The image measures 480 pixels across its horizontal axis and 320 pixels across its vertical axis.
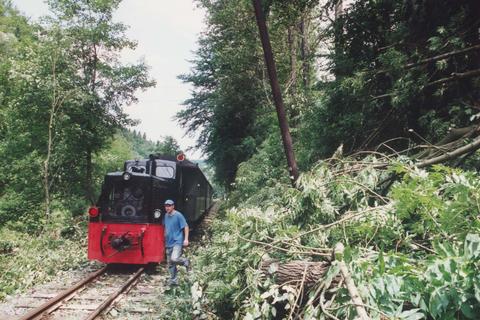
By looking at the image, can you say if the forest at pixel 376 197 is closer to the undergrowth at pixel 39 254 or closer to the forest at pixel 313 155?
the forest at pixel 313 155

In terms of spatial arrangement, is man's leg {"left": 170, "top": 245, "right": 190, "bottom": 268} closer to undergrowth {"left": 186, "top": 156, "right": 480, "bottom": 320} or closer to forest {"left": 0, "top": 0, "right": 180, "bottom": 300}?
undergrowth {"left": 186, "top": 156, "right": 480, "bottom": 320}

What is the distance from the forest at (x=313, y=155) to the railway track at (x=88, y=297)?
5.27 feet

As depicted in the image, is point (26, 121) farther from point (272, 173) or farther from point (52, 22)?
point (272, 173)

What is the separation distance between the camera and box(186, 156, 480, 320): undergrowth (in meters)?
2.45

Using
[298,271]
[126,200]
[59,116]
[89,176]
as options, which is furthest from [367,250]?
[89,176]

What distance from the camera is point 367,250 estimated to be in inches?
140

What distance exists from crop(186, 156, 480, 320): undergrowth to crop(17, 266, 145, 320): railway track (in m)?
2.52

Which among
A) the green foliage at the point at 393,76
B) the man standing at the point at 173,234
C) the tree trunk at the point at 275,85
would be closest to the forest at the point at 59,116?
the man standing at the point at 173,234

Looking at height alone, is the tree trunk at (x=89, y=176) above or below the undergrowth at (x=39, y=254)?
above

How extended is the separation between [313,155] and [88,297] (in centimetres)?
649

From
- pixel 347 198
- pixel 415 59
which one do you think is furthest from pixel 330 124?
pixel 347 198

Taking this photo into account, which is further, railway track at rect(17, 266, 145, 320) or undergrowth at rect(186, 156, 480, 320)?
railway track at rect(17, 266, 145, 320)

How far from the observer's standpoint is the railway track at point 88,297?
6.86 m

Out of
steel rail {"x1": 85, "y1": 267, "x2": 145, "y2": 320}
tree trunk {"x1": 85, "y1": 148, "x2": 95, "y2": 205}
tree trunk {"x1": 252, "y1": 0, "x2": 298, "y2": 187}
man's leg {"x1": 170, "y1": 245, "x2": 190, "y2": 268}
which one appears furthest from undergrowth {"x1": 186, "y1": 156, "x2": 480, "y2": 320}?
tree trunk {"x1": 85, "y1": 148, "x2": 95, "y2": 205}
